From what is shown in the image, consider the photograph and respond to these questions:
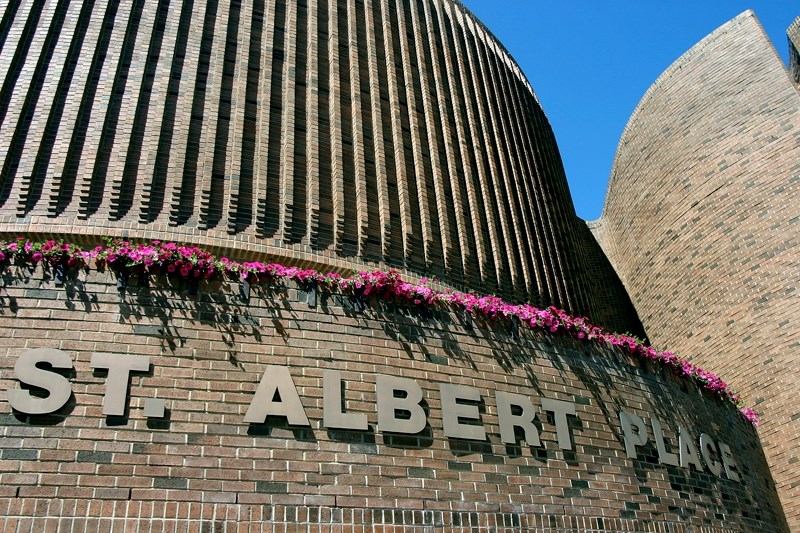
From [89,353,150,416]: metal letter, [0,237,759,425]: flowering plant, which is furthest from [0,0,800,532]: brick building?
[0,237,759,425]: flowering plant

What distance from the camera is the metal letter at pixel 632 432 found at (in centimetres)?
896

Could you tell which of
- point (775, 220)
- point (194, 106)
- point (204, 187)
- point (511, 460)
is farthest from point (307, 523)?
point (775, 220)

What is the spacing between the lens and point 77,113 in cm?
1123

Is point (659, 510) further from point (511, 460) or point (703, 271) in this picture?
point (703, 271)

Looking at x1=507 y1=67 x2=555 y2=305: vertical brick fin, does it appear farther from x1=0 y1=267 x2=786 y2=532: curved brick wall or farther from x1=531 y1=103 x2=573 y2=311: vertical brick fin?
x1=0 y1=267 x2=786 y2=532: curved brick wall

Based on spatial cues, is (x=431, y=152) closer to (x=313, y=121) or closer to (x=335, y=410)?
(x=313, y=121)

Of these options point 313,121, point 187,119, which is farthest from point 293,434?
point 313,121

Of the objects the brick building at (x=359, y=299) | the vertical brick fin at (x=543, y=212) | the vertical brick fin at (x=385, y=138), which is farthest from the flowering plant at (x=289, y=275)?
the vertical brick fin at (x=543, y=212)

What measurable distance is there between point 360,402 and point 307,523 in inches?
50.5

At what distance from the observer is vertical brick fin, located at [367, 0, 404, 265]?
476 inches

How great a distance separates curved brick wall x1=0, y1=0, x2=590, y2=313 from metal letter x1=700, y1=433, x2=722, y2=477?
4.08 meters

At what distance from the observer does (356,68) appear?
44.7 feet

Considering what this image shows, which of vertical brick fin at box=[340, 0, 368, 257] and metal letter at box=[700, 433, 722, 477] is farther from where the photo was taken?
vertical brick fin at box=[340, 0, 368, 257]

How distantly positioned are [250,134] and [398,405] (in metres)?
5.92
